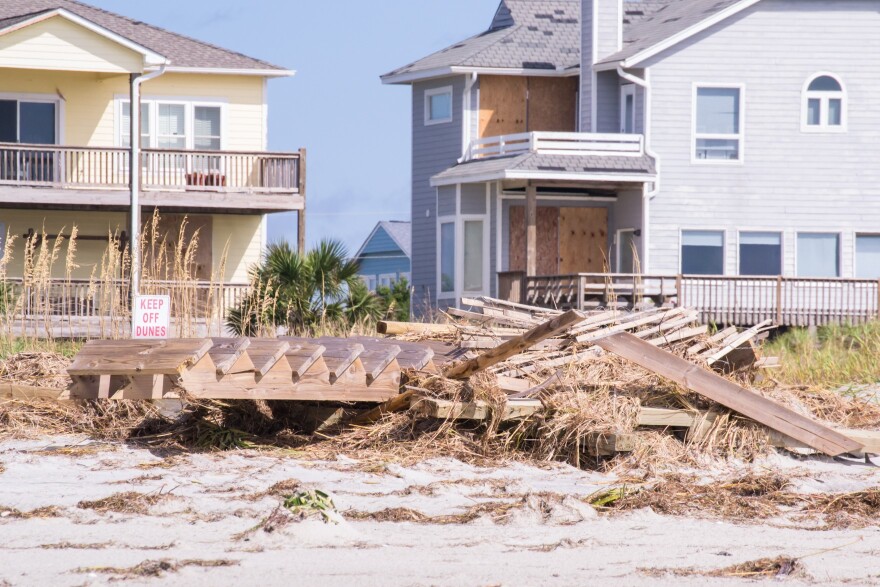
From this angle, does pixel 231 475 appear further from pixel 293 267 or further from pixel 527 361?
pixel 293 267

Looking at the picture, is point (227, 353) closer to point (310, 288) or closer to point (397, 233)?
point (310, 288)

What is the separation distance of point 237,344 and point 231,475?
4.59ft

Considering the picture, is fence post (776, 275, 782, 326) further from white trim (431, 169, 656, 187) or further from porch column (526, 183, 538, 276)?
porch column (526, 183, 538, 276)

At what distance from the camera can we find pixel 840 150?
2767 cm

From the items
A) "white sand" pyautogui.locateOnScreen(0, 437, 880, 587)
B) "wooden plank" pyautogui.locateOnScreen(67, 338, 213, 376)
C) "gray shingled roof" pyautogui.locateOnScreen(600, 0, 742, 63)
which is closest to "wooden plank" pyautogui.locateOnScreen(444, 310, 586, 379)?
"white sand" pyautogui.locateOnScreen(0, 437, 880, 587)

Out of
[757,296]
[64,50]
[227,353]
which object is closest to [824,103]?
[757,296]

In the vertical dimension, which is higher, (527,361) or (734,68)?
(734,68)

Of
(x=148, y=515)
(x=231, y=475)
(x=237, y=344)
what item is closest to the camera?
(x=148, y=515)

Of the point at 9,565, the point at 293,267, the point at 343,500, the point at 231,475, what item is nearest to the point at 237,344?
the point at 231,475

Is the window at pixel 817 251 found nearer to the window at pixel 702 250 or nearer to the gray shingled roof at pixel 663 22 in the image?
the window at pixel 702 250

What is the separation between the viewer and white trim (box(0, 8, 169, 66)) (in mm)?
25156

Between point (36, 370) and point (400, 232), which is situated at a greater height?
point (400, 232)

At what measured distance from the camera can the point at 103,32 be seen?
25266 mm

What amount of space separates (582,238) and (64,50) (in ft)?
39.6
